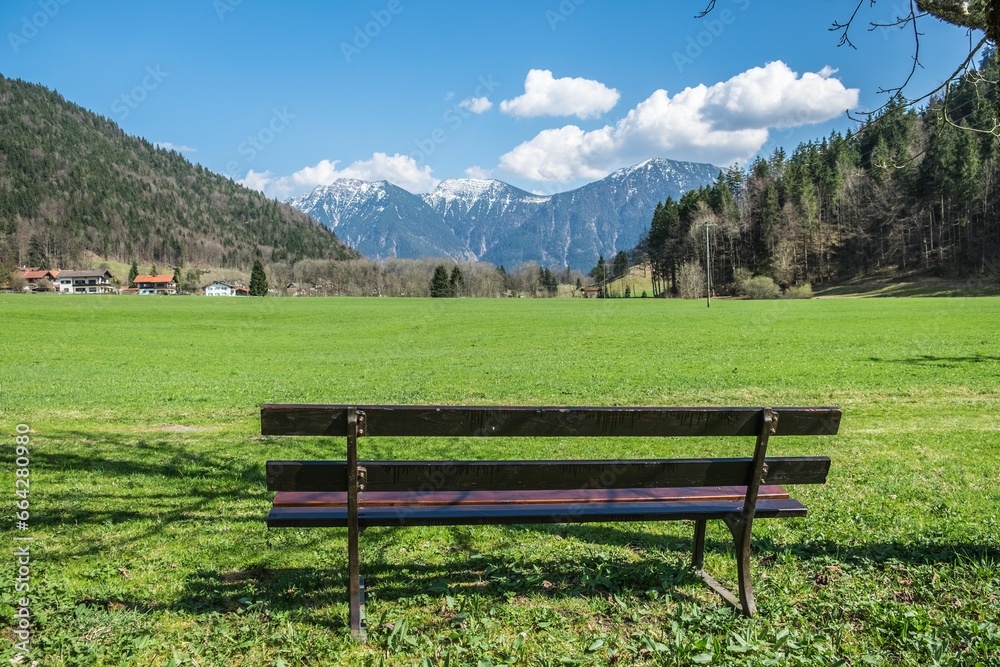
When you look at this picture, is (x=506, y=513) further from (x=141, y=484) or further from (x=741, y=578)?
(x=141, y=484)

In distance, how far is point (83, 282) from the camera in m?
145

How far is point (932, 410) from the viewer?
10945mm

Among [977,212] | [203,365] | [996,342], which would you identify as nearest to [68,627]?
[203,365]

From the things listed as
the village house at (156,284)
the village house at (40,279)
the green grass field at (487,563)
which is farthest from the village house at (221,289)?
the green grass field at (487,563)

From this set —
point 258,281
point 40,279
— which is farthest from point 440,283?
point 40,279

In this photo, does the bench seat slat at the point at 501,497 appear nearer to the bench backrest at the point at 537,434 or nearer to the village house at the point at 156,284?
the bench backrest at the point at 537,434

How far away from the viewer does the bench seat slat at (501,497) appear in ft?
12.4

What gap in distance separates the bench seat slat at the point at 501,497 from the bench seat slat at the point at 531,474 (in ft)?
0.57

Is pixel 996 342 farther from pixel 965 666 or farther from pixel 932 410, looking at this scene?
pixel 965 666

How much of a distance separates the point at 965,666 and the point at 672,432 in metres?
1.87

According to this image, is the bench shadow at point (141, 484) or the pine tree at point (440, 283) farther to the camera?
the pine tree at point (440, 283)

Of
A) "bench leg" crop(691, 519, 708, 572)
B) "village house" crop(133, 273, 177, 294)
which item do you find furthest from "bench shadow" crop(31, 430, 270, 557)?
"village house" crop(133, 273, 177, 294)

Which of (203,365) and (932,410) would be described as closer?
(932,410)

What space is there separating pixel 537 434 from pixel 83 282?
175088 millimetres
